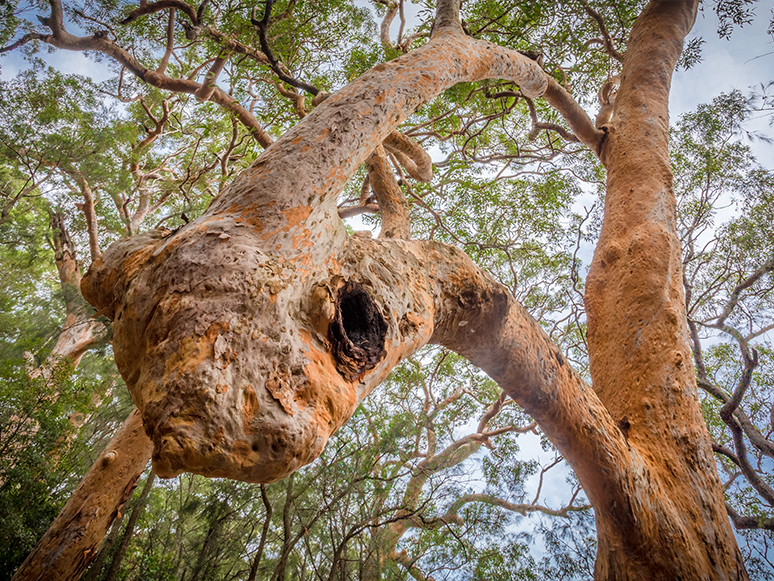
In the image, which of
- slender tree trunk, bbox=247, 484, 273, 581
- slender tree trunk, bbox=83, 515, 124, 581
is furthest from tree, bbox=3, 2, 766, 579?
slender tree trunk, bbox=83, 515, 124, 581

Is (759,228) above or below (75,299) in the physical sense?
above

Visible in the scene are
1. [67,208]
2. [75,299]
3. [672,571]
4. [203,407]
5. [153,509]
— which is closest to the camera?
[203,407]

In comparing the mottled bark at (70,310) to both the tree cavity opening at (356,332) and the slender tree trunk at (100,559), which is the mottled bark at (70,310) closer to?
the slender tree trunk at (100,559)

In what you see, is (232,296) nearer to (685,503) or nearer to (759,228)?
(685,503)

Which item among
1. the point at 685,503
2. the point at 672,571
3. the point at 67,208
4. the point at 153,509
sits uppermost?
the point at 67,208

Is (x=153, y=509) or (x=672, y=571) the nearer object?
(x=672, y=571)

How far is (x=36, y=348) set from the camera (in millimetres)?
4543

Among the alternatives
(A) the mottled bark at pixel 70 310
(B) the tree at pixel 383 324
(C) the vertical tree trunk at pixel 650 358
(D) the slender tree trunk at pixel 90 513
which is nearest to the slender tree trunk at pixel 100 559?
(D) the slender tree trunk at pixel 90 513

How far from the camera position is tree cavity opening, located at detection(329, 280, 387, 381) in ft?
4.08

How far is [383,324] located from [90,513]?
125 inches

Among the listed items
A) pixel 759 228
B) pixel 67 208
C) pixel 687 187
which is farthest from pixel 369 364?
pixel 67 208

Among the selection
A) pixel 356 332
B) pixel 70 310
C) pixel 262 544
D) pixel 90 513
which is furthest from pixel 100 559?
pixel 356 332

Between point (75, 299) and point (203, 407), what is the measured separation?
17.7ft

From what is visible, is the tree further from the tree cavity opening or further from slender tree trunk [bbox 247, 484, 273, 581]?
slender tree trunk [bbox 247, 484, 273, 581]
